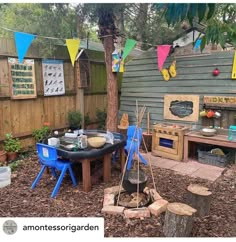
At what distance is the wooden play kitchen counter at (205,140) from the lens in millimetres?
3593

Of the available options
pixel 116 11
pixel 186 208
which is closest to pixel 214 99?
pixel 116 11

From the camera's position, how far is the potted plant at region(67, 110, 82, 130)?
15.9 ft

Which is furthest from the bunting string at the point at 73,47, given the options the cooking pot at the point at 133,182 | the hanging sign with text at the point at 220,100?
the cooking pot at the point at 133,182

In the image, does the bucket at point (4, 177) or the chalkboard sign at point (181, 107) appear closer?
the bucket at point (4, 177)

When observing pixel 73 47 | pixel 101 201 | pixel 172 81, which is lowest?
pixel 101 201

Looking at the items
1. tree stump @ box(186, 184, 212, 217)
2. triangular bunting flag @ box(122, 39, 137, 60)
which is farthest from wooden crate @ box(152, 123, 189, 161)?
tree stump @ box(186, 184, 212, 217)

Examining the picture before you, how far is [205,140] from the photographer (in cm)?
378

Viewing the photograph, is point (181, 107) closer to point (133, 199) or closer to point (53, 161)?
point (133, 199)

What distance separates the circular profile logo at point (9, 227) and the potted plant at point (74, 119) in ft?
9.96

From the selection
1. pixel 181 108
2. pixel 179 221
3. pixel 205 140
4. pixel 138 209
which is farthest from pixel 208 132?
pixel 179 221

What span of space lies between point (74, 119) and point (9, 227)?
3.12 meters

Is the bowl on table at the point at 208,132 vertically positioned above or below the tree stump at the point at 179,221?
above

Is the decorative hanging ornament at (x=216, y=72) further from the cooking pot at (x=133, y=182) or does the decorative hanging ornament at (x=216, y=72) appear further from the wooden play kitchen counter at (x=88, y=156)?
the cooking pot at (x=133, y=182)

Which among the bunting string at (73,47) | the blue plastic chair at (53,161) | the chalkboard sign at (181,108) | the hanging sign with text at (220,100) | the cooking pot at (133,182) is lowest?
the cooking pot at (133,182)
